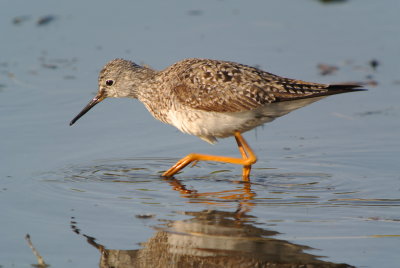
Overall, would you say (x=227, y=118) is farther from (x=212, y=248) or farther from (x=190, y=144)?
(x=212, y=248)

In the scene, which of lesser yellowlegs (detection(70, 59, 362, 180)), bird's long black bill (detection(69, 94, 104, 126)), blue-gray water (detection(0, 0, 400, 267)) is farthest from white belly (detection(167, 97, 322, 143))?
bird's long black bill (detection(69, 94, 104, 126))

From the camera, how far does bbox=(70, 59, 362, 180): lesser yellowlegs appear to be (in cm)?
917

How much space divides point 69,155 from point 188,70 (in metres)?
1.85

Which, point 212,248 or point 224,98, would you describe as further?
point 224,98

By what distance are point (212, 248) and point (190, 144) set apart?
3.73m

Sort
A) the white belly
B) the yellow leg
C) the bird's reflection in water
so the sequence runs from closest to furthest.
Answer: the bird's reflection in water < the white belly < the yellow leg

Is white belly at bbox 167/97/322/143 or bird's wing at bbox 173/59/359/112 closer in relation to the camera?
bird's wing at bbox 173/59/359/112

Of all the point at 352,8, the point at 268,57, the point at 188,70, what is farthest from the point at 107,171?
the point at 352,8

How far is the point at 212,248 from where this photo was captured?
7.20 metres

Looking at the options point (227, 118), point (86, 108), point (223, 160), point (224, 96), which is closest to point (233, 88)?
point (224, 96)

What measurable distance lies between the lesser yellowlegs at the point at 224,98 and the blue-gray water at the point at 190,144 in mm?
558

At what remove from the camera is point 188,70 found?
9664 millimetres

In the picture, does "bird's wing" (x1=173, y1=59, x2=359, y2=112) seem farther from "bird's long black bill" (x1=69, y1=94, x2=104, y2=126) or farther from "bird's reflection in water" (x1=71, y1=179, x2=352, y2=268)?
"bird's reflection in water" (x1=71, y1=179, x2=352, y2=268)

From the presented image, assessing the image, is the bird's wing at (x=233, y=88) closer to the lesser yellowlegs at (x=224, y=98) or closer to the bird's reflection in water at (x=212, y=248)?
the lesser yellowlegs at (x=224, y=98)
